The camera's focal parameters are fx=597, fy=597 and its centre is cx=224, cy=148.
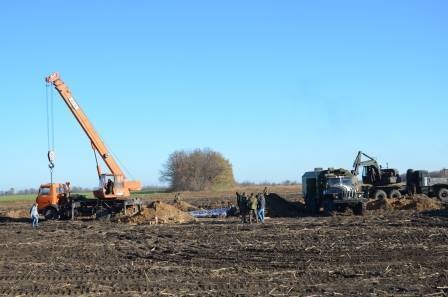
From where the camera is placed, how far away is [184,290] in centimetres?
1124

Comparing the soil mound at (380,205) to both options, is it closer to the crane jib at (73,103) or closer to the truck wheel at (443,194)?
the truck wheel at (443,194)

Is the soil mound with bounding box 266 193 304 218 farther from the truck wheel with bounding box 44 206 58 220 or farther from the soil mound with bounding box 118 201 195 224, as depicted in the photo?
the truck wheel with bounding box 44 206 58 220

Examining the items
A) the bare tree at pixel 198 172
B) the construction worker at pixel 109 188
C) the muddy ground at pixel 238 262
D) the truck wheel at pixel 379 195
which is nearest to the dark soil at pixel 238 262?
the muddy ground at pixel 238 262

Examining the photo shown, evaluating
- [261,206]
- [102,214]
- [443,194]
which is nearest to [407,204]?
[443,194]

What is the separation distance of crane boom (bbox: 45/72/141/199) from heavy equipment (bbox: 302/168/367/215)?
10.8m

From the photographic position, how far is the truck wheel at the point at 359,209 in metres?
31.2

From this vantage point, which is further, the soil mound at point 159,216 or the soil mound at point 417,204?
the soil mound at point 417,204

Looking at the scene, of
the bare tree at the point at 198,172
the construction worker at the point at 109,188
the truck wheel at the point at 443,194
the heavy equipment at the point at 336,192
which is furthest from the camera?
the bare tree at the point at 198,172

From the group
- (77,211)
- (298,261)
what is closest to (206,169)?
(77,211)

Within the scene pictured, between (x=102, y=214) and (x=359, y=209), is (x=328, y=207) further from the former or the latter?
(x=102, y=214)

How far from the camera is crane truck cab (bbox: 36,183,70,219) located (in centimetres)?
3372

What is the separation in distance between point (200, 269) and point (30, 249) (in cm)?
748

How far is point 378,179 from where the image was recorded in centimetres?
3938

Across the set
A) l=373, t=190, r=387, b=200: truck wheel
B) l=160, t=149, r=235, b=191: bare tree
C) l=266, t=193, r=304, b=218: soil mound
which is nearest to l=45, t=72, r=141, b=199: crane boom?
l=266, t=193, r=304, b=218: soil mound
